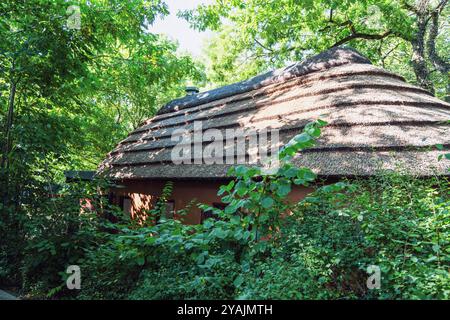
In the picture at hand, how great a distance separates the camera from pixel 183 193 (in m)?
6.52

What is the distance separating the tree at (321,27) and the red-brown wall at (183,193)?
567 cm

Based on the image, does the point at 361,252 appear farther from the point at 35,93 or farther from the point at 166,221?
the point at 35,93

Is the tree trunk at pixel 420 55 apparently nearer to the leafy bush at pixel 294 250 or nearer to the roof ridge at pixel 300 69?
the roof ridge at pixel 300 69

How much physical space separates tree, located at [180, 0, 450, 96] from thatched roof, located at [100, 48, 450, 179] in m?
3.14

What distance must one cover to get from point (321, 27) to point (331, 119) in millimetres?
8205

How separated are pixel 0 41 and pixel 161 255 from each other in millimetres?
4589

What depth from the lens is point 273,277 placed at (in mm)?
2396

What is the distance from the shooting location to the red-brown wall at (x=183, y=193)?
5.68 meters

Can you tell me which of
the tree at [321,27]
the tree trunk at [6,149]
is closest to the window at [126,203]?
the tree trunk at [6,149]

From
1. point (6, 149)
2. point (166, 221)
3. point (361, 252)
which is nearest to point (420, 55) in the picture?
point (361, 252)

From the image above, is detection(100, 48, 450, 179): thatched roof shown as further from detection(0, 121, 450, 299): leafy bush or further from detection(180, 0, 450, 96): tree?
detection(180, 0, 450, 96): tree
